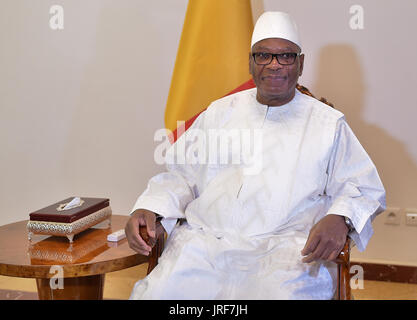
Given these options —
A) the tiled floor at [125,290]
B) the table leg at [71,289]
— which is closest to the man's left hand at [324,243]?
the table leg at [71,289]

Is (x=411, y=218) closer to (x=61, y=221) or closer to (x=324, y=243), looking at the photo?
(x=324, y=243)

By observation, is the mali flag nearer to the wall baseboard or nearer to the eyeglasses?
the eyeglasses

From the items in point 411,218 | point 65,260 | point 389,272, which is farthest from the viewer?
point 389,272

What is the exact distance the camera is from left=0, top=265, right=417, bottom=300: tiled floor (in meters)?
3.34

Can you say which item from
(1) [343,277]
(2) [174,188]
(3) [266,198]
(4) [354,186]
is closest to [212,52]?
(2) [174,188]

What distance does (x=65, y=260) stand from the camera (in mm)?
2207

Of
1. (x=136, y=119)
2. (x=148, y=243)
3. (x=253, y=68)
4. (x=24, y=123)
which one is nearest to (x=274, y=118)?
(x=253, y=68)

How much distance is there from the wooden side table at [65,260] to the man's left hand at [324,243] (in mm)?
856

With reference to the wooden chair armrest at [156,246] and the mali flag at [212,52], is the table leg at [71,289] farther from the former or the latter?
the mali flag at [212,52]

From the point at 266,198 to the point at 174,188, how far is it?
46cm

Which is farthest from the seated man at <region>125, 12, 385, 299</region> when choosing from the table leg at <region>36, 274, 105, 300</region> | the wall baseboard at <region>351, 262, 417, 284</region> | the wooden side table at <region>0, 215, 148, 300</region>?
the wall baseboard at <region>351, 262, 417, 284</region>
